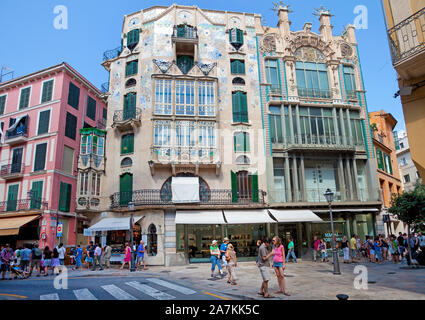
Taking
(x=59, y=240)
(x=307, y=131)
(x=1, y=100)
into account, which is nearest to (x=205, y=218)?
(x=307, y=131)

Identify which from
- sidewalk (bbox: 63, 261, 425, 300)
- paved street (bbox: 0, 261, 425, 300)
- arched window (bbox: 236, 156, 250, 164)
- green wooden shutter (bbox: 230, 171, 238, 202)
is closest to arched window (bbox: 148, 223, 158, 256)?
green wooden shutter (bbox: 230, 171, 238, 202)

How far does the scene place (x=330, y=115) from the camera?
25953 mm

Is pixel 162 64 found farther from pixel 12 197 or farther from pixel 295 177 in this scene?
pixel 12 197

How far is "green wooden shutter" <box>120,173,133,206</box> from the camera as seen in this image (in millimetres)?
22934

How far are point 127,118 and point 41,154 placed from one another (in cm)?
905

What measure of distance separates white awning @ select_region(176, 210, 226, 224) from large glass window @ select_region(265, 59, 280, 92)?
36.1 feet

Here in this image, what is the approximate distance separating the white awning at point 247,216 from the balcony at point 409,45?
13.7 metres

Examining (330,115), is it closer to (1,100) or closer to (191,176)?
(191,176)

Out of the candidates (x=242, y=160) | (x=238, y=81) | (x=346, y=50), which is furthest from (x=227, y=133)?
(x=346, y=50)

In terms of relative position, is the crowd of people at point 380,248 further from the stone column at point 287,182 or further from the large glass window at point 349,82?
the large glass window at point 349,82

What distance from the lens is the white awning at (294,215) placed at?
21906mm

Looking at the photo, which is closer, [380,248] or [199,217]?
[380,248]

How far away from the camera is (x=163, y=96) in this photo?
24.0 metres

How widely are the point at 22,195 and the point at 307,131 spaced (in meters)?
23.8
